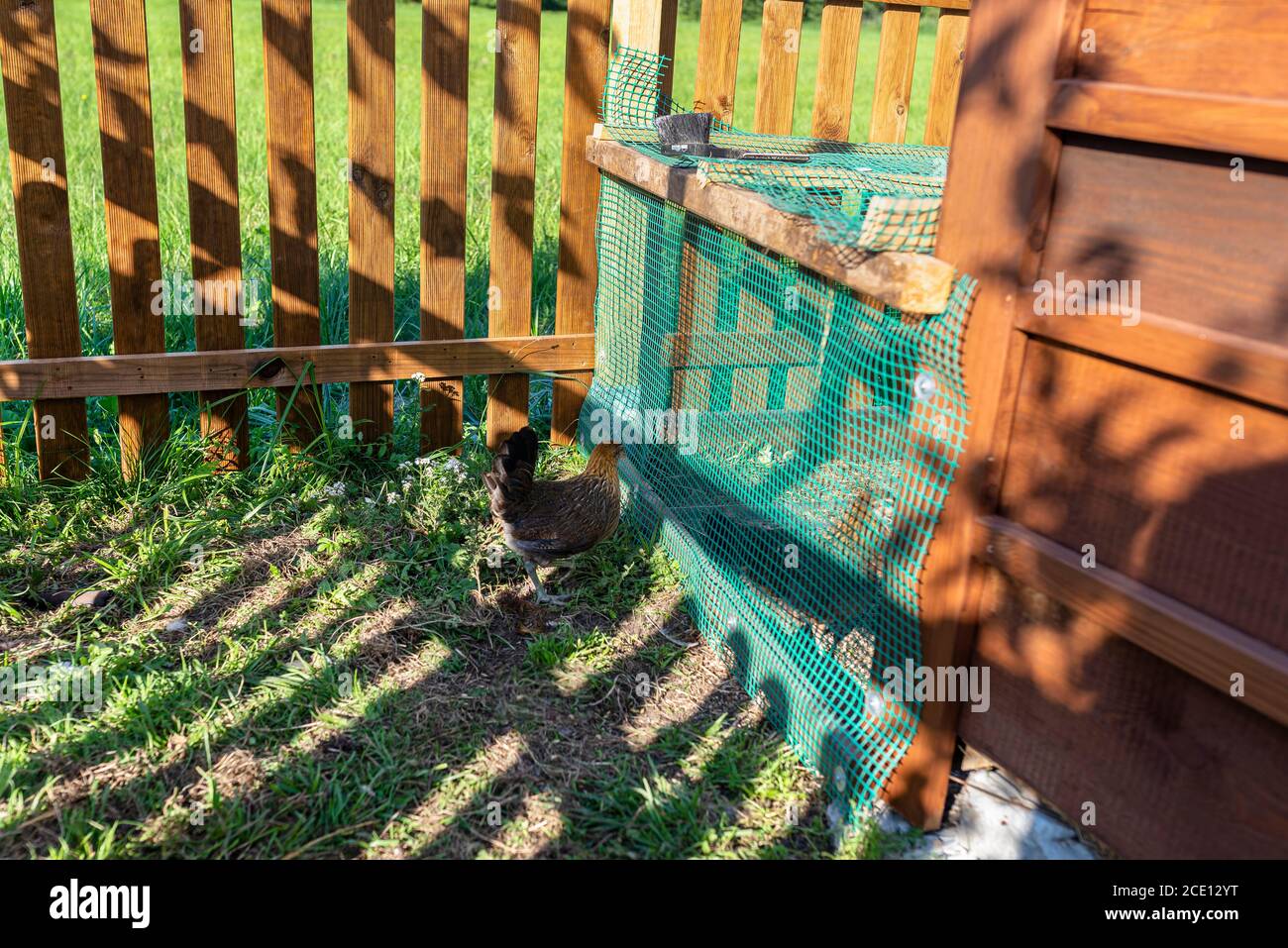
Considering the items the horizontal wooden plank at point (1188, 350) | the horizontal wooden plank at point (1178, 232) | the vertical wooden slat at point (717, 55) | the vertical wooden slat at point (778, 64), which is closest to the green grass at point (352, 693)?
the horizontal wooden plank at point (1188, 350)

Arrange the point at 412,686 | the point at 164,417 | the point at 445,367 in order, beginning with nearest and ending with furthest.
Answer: the point at 412,686 < the point at 164,417 < the point at 445,367

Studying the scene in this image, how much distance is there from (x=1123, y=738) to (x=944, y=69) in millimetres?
4036

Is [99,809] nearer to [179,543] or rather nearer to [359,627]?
[359,627]

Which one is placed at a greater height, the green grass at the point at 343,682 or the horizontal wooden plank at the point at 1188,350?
the horizontal wooden plank at the point at 1188,350

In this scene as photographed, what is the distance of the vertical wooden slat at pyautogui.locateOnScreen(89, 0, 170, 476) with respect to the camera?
383 centimetres

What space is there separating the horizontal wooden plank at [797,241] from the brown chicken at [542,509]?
106 centimetres

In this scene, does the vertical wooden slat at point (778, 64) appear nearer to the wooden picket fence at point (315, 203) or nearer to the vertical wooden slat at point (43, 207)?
the wooden picket fence at point (315, 203)

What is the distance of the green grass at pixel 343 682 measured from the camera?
2.70m

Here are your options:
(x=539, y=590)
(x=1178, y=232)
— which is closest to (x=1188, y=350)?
(x=1178, y=232)

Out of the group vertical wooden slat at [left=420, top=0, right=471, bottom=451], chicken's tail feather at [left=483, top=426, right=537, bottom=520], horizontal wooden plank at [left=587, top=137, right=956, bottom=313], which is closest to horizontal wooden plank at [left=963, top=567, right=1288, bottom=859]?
horizontal wooden plank at [left=587, top=137, right=956, bottom=313]

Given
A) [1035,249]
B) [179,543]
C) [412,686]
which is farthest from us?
[179,543]
